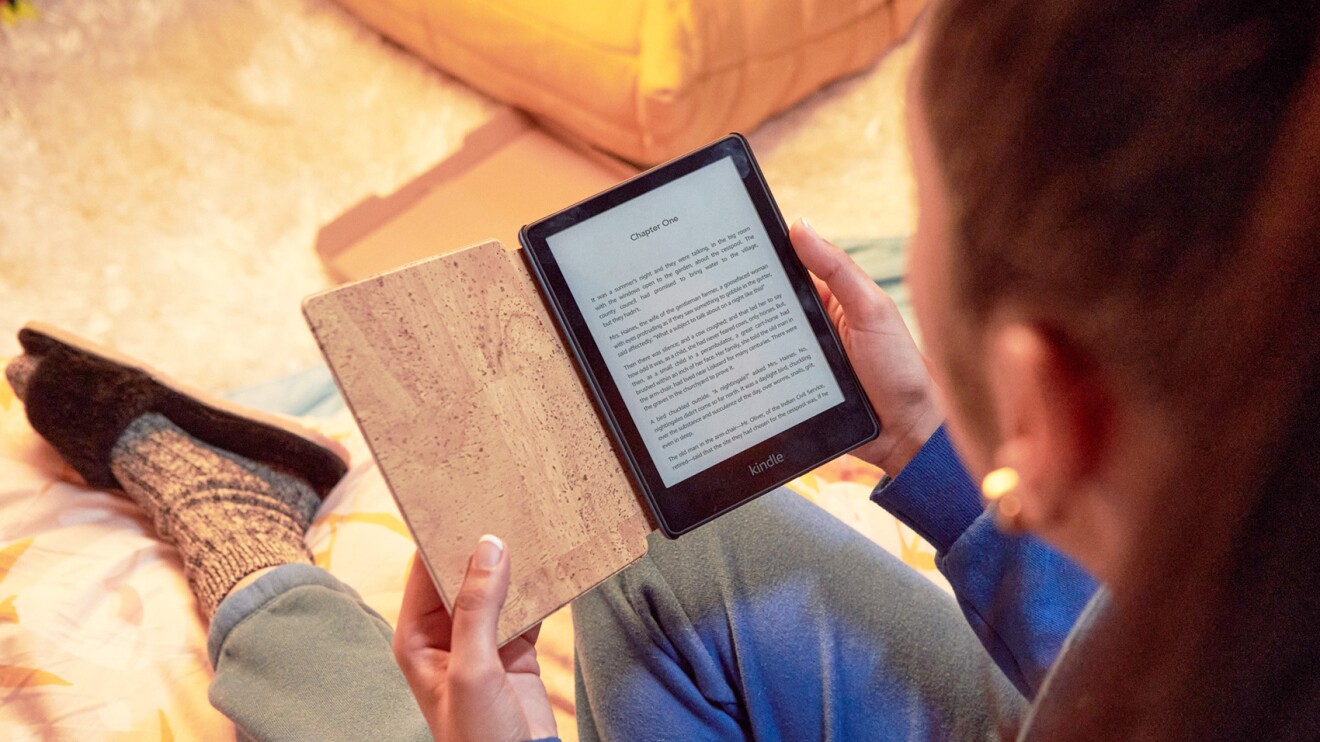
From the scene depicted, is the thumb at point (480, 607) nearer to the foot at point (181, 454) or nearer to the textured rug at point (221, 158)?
the foot at point (181, 454)

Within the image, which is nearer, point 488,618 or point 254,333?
point 488,618

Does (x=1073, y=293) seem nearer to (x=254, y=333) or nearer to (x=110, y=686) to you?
(x=110, y=686)

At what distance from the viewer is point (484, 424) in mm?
487

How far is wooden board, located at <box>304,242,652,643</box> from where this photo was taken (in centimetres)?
46

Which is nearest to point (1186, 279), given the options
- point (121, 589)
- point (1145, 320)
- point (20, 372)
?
point (1145, 320)

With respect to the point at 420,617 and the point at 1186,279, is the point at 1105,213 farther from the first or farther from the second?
the point at 420,617

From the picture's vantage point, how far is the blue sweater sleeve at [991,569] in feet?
1.76

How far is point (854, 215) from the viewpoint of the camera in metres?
1.15

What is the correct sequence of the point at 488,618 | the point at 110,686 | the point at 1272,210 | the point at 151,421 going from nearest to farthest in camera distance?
the point at 1272,210
the point at 488,618
the point at 110,686
the point at 151,421

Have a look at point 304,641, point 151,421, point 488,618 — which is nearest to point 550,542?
point 488,618

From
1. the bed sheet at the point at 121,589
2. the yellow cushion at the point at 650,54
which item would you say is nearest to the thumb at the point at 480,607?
the bed sheet at the point at 121,589

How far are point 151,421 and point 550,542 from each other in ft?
1.86

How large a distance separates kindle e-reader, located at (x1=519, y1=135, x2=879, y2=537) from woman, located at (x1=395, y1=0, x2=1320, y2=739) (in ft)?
0.68

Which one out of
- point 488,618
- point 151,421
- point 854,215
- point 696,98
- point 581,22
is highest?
point 581,22
